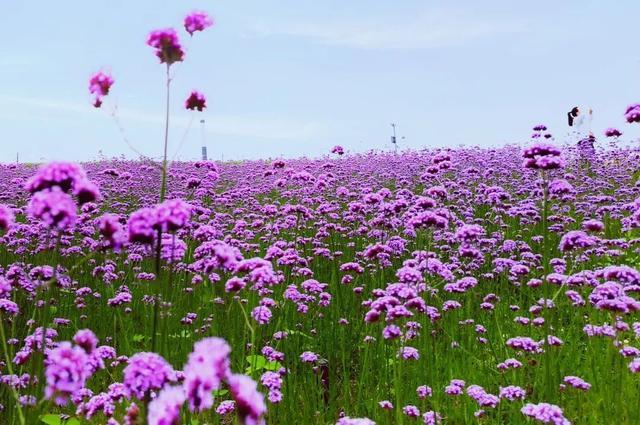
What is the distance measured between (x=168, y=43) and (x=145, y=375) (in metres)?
1.84

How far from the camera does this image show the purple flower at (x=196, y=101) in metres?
3.56

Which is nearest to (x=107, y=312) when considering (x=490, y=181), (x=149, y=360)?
(x=149, y=360)

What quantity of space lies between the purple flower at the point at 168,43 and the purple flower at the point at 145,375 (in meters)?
1.73

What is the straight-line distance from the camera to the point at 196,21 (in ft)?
11.7

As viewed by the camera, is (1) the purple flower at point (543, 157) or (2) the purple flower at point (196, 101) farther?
(1) the purple flower at point (543, 157)

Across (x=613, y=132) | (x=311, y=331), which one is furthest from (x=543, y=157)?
(x=613, y=132)

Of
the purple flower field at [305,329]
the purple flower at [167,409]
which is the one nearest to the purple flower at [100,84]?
the purple flower field at [305,329]

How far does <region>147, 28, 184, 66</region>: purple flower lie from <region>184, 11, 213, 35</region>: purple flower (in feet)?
1.57

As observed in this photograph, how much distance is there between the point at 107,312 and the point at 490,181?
11327 mm

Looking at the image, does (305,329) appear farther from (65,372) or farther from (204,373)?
(204,373)

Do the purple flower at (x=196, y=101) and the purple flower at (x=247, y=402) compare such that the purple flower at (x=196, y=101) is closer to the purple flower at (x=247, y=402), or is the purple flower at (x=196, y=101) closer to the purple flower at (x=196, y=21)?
the purple flower at (x=196, y=21)

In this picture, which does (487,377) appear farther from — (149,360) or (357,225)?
(357,225)

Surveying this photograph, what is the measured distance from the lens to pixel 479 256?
23.8ft

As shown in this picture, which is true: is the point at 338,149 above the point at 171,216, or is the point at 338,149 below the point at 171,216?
above
